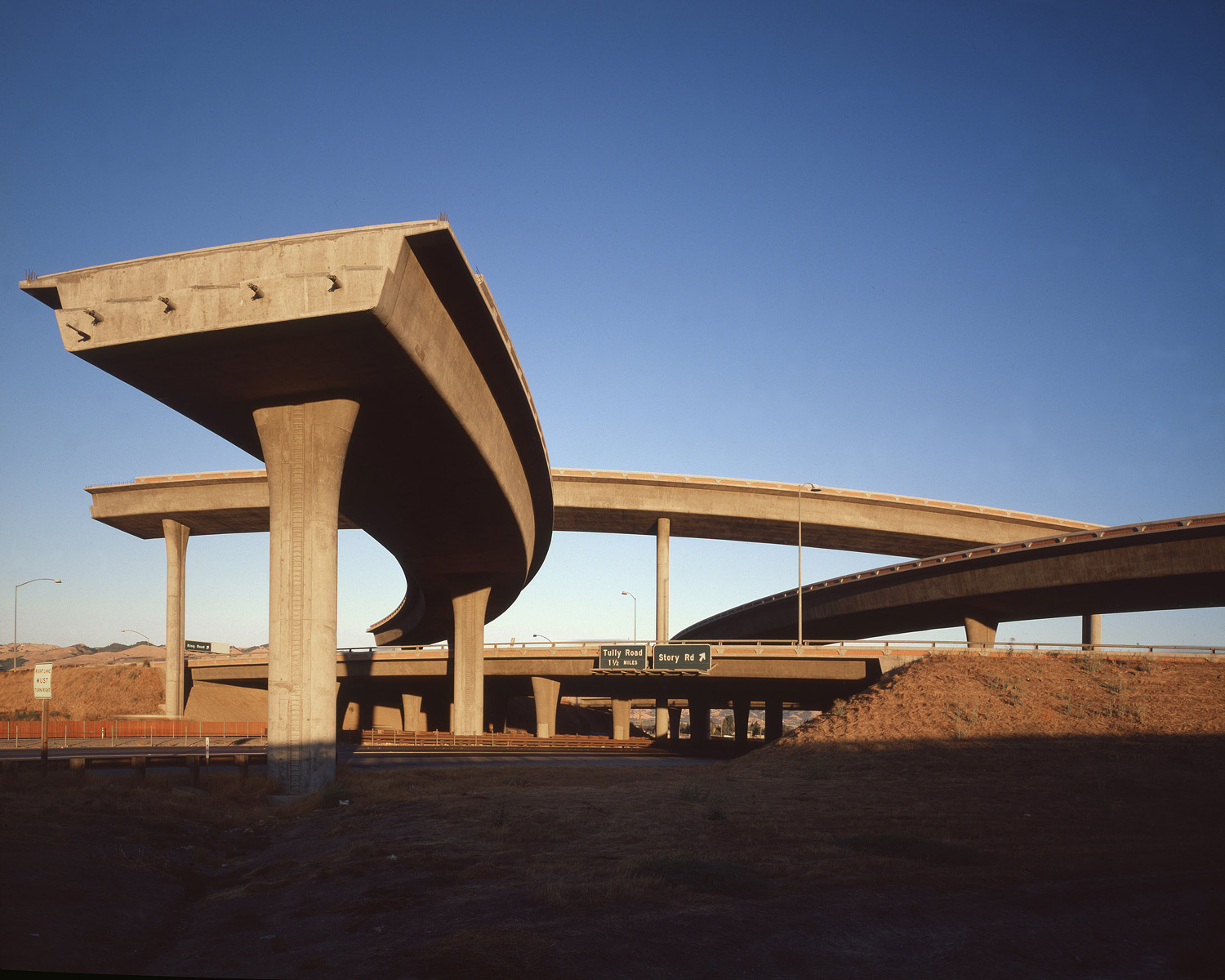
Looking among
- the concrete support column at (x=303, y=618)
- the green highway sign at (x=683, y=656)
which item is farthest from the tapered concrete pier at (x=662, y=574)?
the concrete support column at (x=303, y=618)

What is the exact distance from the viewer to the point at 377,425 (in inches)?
1380

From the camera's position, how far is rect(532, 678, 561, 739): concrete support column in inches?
2753

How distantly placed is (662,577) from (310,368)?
45.8 metres

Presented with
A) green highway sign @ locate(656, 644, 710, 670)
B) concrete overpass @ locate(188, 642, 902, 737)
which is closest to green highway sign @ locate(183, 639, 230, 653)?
concrete overpass @ locate(188, 642, 902, 737)

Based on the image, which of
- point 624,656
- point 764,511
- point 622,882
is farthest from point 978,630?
point 622,882

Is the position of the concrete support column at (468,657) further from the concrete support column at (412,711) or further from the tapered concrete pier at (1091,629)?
the tapered concrete pier at (1091,629)

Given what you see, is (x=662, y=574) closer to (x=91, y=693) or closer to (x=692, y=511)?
(x=692, y=511)

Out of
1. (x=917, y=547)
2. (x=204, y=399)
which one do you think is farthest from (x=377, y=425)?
(x=917, y=547)

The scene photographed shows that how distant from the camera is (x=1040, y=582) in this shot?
54531mm

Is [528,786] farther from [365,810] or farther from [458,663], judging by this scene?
[458,663]

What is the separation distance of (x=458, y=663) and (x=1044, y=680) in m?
40.4

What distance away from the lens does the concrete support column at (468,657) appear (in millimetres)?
65750

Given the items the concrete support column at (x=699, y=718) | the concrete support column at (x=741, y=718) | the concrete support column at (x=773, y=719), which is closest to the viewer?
the concrete support column at (x=773, y=719)

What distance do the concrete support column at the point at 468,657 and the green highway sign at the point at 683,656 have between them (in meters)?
15.1
